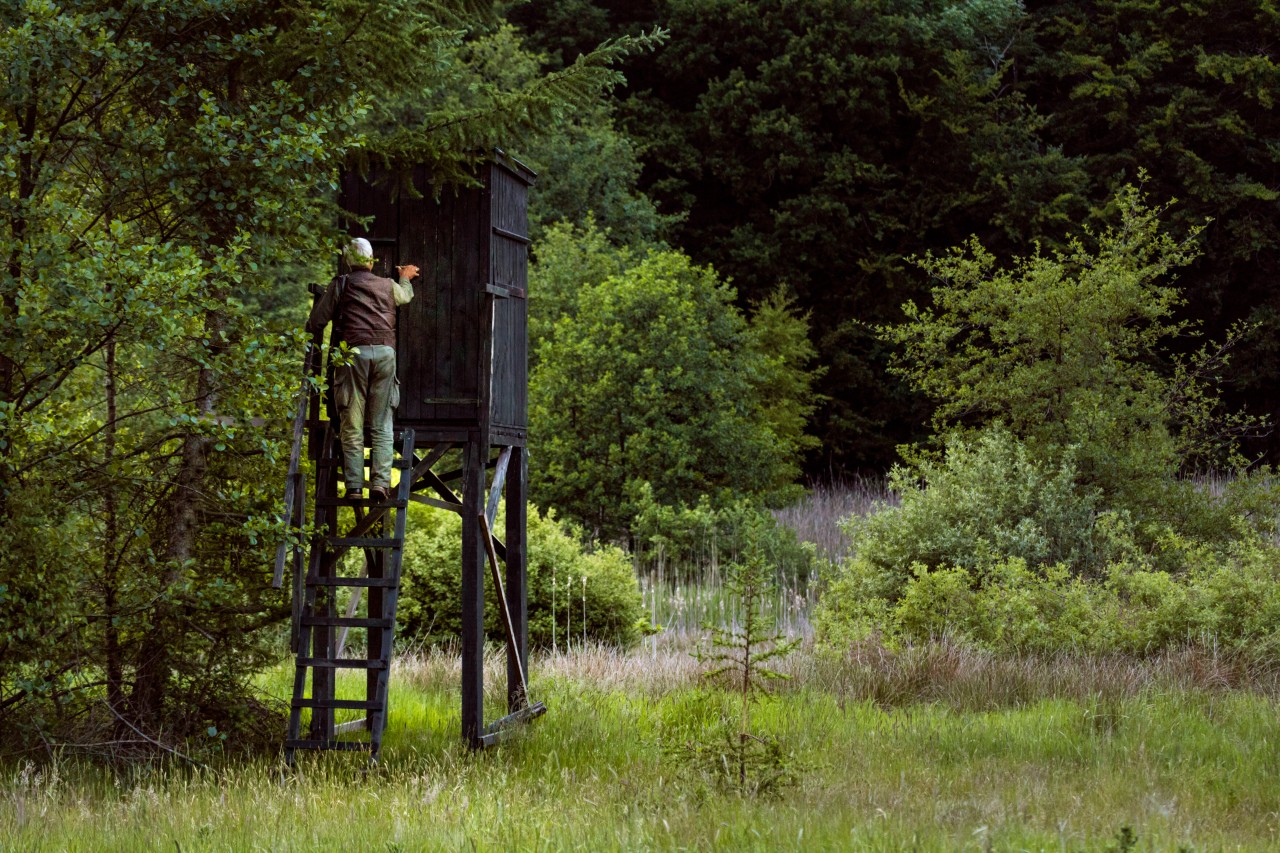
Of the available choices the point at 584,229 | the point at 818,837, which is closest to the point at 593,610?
the point at 818,837

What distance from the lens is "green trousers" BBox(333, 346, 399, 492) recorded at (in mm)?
8852

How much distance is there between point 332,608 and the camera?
8930 millimetres

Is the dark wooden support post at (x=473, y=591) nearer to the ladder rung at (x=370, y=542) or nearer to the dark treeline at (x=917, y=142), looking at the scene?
the ladder rung at (x=370, y=542)

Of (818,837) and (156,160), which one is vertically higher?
(156,160)

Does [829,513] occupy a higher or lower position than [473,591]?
higher

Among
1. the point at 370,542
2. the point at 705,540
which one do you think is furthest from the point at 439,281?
the point at 705,540

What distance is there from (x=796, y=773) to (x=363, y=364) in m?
3.94

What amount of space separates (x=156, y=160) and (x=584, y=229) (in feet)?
64.6

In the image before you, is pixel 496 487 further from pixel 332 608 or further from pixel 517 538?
pixel 332 608

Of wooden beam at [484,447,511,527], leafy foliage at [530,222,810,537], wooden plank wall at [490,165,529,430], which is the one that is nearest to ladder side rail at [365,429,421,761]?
wooden beam at [484,447,511,527]

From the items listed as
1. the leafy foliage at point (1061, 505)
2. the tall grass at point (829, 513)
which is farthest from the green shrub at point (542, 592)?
the tall grass at point (829, 513)

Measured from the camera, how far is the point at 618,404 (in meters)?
20.2

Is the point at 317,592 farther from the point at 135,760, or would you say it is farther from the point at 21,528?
the point at 21,528

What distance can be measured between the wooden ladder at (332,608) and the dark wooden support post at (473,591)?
0.45m
